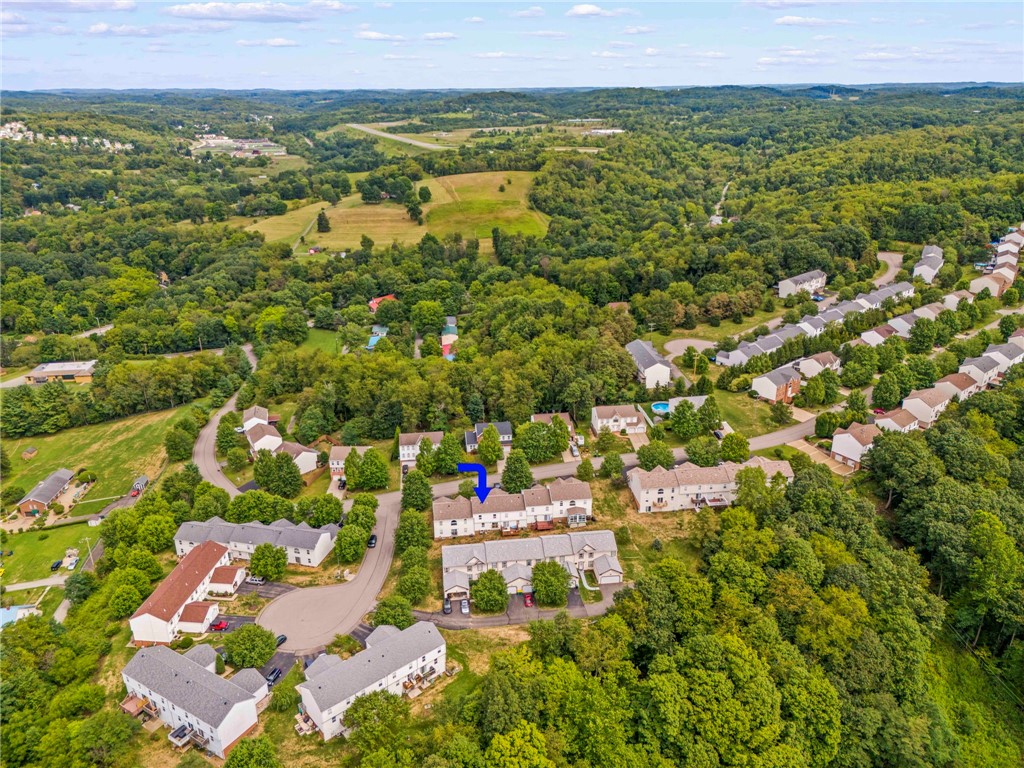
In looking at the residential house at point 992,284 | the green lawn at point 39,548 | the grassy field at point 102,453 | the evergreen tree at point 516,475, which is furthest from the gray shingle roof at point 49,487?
the residential house at point 992,284

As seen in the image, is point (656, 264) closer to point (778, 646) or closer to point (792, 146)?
point (778, 646)

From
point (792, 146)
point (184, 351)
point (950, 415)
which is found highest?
point (792, 146)

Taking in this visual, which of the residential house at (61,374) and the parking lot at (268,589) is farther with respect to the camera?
the residential house at (61,374)

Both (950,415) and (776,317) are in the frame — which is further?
(776,317)

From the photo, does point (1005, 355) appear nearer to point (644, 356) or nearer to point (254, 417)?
point (644, 356)

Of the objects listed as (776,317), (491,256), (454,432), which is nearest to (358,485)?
(454,432)

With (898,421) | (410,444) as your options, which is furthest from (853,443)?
(410,444)

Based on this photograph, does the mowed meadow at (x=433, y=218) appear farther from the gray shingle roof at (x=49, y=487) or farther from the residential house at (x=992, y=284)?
the residential house at (x=992, y=284)
